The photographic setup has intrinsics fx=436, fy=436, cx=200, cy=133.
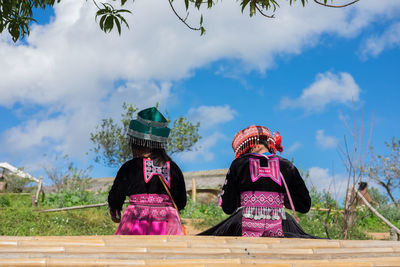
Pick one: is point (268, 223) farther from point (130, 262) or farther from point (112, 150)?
point (112, 150)

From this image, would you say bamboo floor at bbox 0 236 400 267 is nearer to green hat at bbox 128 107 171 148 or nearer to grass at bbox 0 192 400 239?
green hat at bbox 128 107 171 148

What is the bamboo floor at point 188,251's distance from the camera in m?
1.89

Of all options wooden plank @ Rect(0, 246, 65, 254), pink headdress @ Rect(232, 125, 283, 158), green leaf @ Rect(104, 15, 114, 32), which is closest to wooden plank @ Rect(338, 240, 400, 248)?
wooden plank @ Rect(0, 246, 65, 254)

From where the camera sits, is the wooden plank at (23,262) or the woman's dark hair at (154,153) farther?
the woman's dark hair at (154,153)

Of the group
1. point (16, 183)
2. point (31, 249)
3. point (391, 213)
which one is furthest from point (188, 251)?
point (16, 183)

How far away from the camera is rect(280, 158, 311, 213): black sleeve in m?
4.07

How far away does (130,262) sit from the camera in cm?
189

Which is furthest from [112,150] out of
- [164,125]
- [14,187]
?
[164,125]

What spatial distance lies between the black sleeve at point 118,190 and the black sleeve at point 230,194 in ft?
3.25

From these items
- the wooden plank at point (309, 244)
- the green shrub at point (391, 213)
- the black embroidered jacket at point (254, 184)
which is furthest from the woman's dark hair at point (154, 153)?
the green shrub at point (391, 213)

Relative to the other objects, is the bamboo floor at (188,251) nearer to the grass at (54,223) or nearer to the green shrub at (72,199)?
the grass at (54,223)

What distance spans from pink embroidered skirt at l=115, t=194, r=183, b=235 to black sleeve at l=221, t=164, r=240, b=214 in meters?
0.52

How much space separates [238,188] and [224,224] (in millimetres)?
368

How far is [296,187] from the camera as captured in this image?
4129 millimetres
